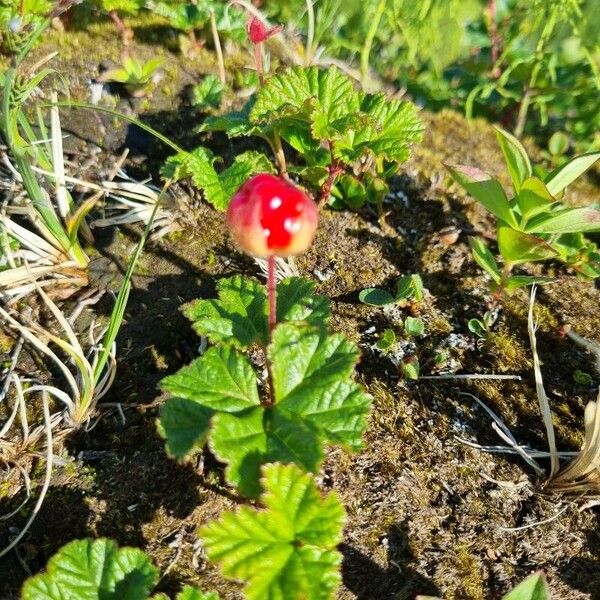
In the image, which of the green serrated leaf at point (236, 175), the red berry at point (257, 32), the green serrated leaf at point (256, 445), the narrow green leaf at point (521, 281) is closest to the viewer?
the green serrated leaf at point (256, 445)

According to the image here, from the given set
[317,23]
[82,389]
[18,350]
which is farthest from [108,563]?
[317,23]

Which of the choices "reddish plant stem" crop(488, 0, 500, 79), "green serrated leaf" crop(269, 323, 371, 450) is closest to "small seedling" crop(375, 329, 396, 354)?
"green serrated leaf" crop(269, 323, 371, 450)

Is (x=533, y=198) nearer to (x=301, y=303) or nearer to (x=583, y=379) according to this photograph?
(x=583, y=379)

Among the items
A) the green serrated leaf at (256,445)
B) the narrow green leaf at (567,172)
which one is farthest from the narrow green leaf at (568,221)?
the green serrated leaf at (256,445)

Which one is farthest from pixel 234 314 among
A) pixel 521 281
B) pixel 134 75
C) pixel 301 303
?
pixel 134 75

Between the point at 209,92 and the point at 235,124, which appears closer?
the point at 235,124

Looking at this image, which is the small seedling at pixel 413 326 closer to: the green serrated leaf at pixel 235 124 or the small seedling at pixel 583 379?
the small seedling at pixel 583 379

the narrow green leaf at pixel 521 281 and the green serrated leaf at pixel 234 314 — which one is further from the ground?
the narrow green leaf at pixel 521 281

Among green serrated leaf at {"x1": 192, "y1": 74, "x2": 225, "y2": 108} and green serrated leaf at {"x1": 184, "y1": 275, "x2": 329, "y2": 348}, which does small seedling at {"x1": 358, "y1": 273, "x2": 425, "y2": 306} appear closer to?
green serrated leaf at {"x1": 184, "y1": 275, "x2": 329, "y2": 348}
